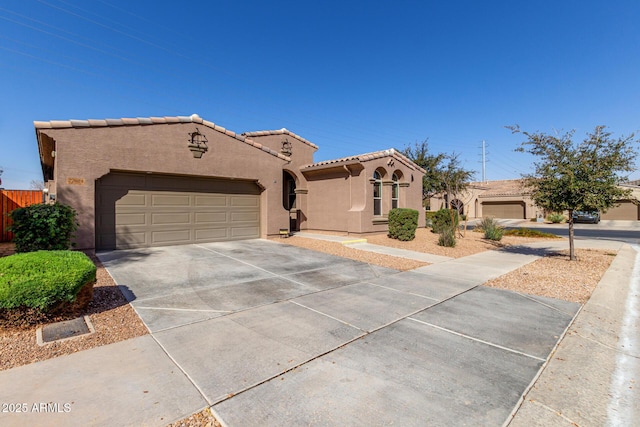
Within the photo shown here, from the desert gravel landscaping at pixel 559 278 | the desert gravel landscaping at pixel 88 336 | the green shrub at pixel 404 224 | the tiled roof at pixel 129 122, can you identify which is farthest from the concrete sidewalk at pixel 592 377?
the tiled roof at pixel 129 122

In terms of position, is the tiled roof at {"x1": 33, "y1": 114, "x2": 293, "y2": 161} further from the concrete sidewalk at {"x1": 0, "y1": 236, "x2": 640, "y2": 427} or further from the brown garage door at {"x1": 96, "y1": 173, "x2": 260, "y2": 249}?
the concrete sidewalk at {"x1": 0, "y1": 236, "x2": 640, "y2": 427}

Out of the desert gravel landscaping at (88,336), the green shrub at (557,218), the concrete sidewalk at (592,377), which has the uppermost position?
the green shrub at (557,218)

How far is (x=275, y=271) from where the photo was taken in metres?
7.53

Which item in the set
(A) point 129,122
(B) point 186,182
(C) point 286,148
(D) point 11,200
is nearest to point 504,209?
(C) point 286,148

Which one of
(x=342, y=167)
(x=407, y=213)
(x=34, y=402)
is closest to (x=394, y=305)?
(x=34, y=402)

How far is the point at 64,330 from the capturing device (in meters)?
3.92

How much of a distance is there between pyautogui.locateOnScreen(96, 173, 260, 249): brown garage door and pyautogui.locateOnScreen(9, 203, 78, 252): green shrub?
2.77 meters

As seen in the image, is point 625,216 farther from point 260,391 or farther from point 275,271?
point 260,391

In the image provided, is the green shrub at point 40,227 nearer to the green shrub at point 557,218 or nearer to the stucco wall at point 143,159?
the stucco wall at point 143,159

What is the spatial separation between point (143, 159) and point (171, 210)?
75.1 inches

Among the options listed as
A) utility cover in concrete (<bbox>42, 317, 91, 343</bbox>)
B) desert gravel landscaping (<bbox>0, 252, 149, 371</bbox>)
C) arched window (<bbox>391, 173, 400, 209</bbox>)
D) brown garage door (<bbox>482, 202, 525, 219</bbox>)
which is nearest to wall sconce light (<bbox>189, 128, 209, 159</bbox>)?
desert gravel landscaping (<bbox>0, 252, 149, 371</bbox>)

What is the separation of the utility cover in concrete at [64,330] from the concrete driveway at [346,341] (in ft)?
2.43

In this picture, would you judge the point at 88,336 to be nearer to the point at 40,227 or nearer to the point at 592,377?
the point at 40,227

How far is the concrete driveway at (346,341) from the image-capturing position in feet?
8.70
